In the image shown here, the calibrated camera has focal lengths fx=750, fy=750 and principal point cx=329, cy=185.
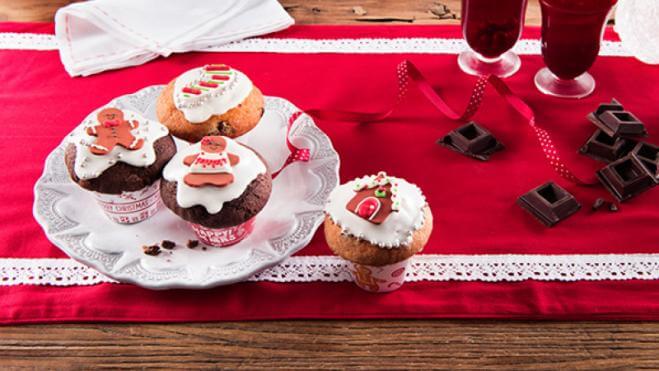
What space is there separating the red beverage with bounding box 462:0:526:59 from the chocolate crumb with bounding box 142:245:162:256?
101 centimetres

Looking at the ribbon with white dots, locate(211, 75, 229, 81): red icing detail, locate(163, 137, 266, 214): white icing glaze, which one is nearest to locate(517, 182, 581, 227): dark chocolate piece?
Result: the ribbon with white dots

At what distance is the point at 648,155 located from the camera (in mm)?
1747

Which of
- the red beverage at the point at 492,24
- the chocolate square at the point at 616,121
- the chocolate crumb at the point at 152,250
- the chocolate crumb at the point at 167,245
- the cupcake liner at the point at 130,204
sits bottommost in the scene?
the chocolate square at the point at 616,121

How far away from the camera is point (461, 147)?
180 centimetres

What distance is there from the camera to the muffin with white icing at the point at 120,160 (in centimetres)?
151

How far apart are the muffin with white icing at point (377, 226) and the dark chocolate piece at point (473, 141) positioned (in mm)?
400

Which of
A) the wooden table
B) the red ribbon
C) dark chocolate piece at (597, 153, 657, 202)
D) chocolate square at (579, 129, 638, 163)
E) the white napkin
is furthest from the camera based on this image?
the white napkin

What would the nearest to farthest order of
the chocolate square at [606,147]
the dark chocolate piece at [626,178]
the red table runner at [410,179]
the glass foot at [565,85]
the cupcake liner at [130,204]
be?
the red table runner at [410,179] → the cupcake liner at [130,204] → the dark chocolate piece at [626,178] → the chocolate square at [606,147] → the glass foot at [565,85]

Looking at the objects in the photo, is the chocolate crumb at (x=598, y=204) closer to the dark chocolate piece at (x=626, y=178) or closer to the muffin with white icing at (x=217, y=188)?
the dark chocolate piece at (x=626, y=178)

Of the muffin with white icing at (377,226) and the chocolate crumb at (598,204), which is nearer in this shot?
the muffin with white icing at (377,226)

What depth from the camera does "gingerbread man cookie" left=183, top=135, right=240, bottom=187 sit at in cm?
145

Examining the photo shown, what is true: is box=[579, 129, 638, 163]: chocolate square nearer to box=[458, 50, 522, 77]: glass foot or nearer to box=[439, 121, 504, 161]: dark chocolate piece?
box=[439, 121, 504, 161]: dark chocolate piece

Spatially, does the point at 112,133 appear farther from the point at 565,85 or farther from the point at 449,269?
the point at 565,85

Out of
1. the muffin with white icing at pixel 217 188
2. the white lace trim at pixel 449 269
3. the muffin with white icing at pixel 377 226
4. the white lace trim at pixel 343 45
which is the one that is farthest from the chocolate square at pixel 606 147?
the muffin with white icing at pixel 217 188
